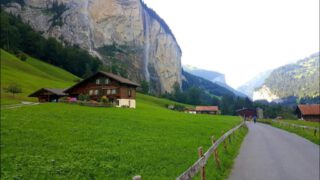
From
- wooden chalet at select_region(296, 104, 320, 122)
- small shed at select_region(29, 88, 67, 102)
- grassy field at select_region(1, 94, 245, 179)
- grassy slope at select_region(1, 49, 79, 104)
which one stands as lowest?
grassy field at select_region(1, 94, 245, 179)

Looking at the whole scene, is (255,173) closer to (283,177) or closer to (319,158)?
(283,177)

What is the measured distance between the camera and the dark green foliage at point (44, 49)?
144 meters

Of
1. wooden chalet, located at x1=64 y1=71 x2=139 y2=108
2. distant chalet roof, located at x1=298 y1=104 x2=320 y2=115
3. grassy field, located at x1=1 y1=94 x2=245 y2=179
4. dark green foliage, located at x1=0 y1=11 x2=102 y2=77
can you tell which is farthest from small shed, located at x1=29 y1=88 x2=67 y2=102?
distant chalet roof, located at x1=298 y1=104 x2=320 y2=115

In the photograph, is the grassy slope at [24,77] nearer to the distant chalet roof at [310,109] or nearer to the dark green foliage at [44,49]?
the dark green foliage at [44,49]

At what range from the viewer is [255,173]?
48.0ft

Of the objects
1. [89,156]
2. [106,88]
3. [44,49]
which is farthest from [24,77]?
[89,156]

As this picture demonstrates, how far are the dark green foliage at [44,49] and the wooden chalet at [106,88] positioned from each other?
64.5m

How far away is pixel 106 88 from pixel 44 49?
248 ft

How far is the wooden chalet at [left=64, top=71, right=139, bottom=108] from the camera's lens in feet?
292

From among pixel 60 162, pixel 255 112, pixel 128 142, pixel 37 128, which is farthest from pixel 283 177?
pixel 255 112

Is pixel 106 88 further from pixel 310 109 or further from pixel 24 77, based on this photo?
pixel 310 109

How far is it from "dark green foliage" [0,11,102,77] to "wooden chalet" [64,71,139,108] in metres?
64.5

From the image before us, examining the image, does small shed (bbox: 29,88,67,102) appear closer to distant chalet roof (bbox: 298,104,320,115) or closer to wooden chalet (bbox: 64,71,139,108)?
wooden chalet (bbox: 64,71,139,108)

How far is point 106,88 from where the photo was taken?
295 feet
